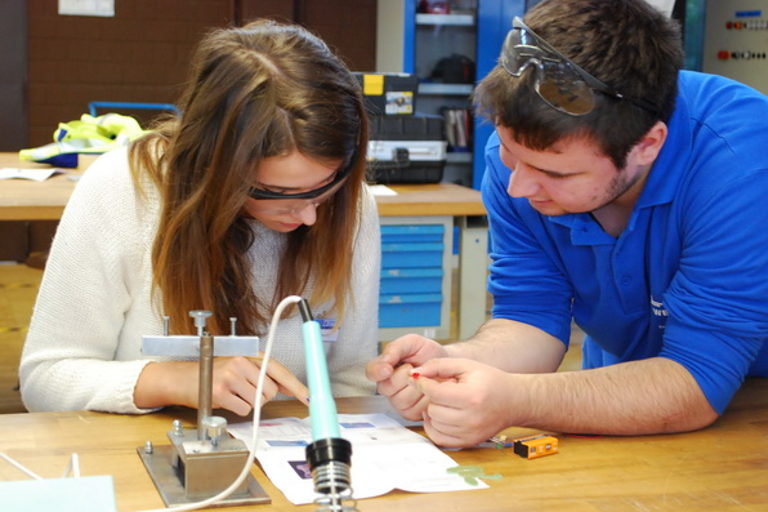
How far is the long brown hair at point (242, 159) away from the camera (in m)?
1.37

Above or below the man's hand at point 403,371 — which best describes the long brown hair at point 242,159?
above

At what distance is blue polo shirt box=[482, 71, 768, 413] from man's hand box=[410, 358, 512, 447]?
290 millimetres

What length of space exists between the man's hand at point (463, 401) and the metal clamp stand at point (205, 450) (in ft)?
0.93

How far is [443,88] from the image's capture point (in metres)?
5.57

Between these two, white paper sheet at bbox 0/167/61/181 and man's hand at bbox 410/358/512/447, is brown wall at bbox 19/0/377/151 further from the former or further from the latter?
man's hand at bbox 410/358/512/447

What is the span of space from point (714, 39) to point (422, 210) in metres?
3.34

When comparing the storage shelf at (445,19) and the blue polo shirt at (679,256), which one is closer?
the blue polo shirt at (679,256)

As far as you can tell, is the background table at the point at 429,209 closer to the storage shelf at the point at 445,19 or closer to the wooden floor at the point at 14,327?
the wooden floor at the point at 14,327

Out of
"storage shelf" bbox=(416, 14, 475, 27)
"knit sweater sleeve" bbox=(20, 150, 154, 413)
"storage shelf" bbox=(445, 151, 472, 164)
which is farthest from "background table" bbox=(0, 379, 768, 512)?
"storage shelf" bbox=(445, 151, 472, 164)

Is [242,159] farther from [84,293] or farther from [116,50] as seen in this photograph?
[116,50]

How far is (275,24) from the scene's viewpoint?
60.1 inches

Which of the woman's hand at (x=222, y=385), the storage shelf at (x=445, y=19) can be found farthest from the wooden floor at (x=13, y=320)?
the storage shelf at (x=445, y=19)

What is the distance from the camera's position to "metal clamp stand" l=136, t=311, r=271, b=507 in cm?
106

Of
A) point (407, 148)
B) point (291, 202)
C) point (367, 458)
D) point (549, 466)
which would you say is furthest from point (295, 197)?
point (407, 148)
